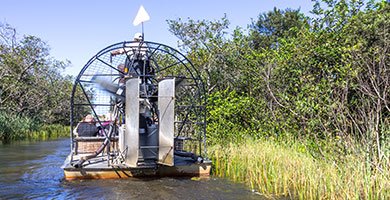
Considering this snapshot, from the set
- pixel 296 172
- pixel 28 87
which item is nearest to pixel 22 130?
pixel 28 87

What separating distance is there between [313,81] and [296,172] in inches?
107

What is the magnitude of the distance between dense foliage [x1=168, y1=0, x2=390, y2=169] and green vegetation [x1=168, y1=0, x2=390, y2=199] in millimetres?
27

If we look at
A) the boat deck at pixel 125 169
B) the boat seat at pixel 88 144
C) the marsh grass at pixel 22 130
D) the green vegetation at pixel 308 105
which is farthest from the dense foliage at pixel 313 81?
the marsh grass at pixel 22 130

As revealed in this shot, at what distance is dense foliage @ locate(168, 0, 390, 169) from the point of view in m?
6.59

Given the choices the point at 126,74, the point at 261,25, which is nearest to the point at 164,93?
the point at 126,74

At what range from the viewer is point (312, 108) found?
26.4 ft

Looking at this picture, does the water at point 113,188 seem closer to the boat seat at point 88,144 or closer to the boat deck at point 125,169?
the boat deck at point 125,169

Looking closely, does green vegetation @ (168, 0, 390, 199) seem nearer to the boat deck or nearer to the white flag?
the boat deck

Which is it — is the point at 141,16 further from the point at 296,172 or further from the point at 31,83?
the point at 31,83

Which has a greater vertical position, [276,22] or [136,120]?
[276,22]

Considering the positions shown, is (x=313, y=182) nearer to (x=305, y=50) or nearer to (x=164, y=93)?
(x=164, y=93)

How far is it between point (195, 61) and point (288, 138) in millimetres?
6302

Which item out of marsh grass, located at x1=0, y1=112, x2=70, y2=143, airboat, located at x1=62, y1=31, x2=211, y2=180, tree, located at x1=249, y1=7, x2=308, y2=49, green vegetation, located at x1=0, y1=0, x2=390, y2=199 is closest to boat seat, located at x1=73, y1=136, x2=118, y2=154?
airboat, located at x1=62, y1=31, x2=211, y2=180

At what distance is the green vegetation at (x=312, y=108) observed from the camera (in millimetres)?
5832
